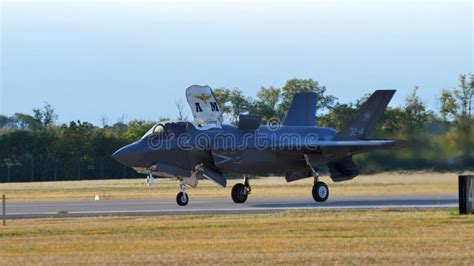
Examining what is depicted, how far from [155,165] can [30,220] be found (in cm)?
695

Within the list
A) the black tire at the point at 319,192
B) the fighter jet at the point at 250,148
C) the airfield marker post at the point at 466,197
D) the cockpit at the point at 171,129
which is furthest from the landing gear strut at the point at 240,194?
the airfield marker post at the point at 466,197

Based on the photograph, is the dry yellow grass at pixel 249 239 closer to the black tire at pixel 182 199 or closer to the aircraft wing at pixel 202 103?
the black tire at pixel 182 199

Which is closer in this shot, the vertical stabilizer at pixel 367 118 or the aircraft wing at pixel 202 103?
the vertical stabilizer at pixel 367 118

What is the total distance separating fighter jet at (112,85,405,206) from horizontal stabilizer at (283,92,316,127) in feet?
0.12

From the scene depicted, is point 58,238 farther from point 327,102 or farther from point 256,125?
point 327,102

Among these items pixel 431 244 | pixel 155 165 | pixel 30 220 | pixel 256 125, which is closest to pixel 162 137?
pixel 155 165

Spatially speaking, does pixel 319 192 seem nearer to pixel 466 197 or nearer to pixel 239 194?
pixel 239 194

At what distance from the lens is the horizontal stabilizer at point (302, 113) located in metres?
38.7

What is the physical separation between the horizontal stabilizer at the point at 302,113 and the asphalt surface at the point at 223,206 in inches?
110

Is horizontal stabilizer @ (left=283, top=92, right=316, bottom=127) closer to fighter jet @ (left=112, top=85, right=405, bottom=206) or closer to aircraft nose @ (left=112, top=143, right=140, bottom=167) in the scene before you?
fighter jet @ (left=112, top=85, right=405, bottom=206)

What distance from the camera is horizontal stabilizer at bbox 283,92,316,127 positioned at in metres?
38.7

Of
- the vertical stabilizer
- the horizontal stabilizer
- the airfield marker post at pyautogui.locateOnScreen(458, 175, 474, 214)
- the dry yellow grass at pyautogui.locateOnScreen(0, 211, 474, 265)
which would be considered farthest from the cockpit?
the airfield marker post at pyautogui.locateOnScreen(458, 175, 474, 214)

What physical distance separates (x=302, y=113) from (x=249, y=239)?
58.0ft

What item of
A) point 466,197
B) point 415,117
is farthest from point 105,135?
point 466,197
